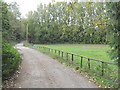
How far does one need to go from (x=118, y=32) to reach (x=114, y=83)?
81.7 inches

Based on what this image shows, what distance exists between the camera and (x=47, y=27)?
178 ft

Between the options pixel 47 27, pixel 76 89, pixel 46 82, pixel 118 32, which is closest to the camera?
pixel 118 32

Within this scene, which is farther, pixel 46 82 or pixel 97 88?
pixel 46 82

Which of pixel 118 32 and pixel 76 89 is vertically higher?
pixel 118 32

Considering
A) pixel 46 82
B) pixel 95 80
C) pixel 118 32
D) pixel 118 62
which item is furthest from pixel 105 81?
pixel 46 82

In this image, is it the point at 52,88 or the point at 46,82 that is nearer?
the point at 52,88

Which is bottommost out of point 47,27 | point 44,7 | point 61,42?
point 61,42

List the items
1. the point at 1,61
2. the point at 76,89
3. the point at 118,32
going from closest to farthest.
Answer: the point at 118,32
the point at 76,89
the point at 1,61

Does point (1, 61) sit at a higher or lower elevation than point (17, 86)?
higher

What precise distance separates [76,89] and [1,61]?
3.39m

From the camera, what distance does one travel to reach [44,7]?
55.7 m

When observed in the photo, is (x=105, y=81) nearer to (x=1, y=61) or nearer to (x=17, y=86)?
(x=17, y=86)

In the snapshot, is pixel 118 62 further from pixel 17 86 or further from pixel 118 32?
pixel 17 86

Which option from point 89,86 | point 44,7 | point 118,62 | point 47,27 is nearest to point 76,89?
point 89,86
